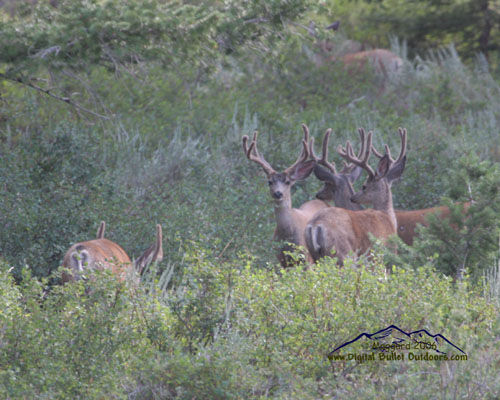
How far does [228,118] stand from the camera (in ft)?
45.3

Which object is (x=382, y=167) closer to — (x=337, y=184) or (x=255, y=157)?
(x=337, y=184)

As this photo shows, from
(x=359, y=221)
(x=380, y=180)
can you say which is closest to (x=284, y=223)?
(x=359, y=221)

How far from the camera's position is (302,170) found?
9.27 meters

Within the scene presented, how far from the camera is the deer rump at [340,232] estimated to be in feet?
26.2

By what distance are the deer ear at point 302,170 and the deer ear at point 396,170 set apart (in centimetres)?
97

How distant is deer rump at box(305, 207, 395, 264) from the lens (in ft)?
26.2

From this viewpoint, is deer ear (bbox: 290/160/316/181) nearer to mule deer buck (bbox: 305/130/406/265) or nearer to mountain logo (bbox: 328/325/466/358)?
mule deer buck (bbox: 305/130/406/265)

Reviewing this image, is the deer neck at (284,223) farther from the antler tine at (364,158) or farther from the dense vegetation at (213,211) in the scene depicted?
the antler tine at (364,158)

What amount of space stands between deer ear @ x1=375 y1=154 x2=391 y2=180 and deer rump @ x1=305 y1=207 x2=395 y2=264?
97 cm

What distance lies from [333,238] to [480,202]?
6.14 ft

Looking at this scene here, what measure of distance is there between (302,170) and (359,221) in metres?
1.14

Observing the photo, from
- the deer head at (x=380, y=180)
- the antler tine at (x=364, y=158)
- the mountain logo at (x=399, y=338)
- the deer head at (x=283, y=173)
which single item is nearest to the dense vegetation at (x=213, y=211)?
the mountain logo at (x=399, y=338)

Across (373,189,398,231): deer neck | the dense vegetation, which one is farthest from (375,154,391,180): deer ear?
the dense vegetation

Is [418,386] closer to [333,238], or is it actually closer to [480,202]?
[480,202]
